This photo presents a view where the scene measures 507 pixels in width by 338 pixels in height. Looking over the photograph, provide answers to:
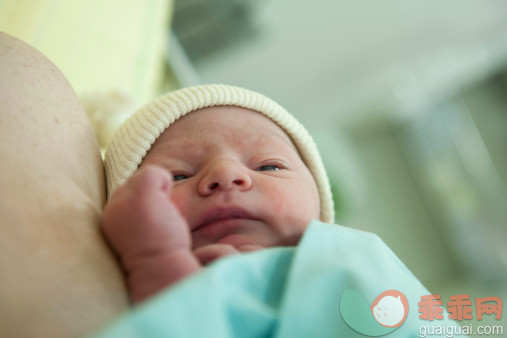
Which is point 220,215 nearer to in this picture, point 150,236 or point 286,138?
point 150,236

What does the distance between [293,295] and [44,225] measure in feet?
0.72

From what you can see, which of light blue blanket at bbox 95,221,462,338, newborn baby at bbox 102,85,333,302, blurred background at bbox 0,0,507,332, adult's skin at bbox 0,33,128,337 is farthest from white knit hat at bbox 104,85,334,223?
blurred background at bbox 0,0,507,332

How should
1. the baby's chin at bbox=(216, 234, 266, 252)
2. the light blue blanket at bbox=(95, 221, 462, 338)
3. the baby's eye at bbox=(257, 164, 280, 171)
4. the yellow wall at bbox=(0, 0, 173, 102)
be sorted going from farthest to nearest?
the yellow wall at bbox=(0, 0, 173, 102) → the baby's eye at bbox=(257, 164, 280, 171) → the baby's chin at bbox=(216, 234, 266, 252) → the light blue blanket at bbox=(95, 221, 462, 338)

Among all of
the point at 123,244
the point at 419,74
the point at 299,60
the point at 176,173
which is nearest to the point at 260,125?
the point at 176,173

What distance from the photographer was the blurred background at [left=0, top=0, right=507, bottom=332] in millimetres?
2658

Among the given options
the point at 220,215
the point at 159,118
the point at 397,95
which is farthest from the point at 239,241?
the point at 397,95

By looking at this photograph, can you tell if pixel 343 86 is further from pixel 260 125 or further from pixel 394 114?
pixel 260 125

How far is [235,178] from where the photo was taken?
57cm

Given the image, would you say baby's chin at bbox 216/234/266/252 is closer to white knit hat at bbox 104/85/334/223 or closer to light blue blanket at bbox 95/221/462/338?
light blue blanket at bbox 95/221/462/338

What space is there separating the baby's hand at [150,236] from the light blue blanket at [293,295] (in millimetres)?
40

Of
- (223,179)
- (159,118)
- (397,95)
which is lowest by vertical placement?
(223,179)

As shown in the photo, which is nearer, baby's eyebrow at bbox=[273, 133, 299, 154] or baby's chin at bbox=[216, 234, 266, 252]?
baby's chin at bbox=[216, 234, 266, 252]

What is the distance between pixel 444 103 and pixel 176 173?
2845mm

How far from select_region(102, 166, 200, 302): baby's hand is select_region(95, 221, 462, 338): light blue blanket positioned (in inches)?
1.6
